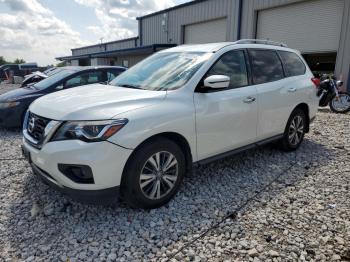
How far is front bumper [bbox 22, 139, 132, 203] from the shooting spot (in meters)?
2.68

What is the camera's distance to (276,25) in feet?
44.9

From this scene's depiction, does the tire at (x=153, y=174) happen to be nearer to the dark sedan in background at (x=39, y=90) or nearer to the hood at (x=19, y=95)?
the dark sedan in background at (x=39, y=90)

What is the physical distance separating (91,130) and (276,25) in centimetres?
1310

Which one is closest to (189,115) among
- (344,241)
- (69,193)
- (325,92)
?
(69,193)

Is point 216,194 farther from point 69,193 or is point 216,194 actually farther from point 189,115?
point 69,193

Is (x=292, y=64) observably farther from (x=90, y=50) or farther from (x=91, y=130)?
(x=90, y=50)

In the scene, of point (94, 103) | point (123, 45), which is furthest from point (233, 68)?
point (123, 45)

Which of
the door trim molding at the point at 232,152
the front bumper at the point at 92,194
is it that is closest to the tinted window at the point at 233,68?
the door trim molding at the point at 232,152

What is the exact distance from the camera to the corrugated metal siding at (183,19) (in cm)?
1541

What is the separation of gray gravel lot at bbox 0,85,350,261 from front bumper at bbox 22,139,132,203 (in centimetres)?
43

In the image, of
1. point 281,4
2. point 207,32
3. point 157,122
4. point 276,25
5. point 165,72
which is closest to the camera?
point 157,122

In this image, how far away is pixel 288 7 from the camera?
1312 cm

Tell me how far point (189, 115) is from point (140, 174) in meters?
0.84

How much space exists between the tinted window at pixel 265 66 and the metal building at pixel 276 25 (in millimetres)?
8529
